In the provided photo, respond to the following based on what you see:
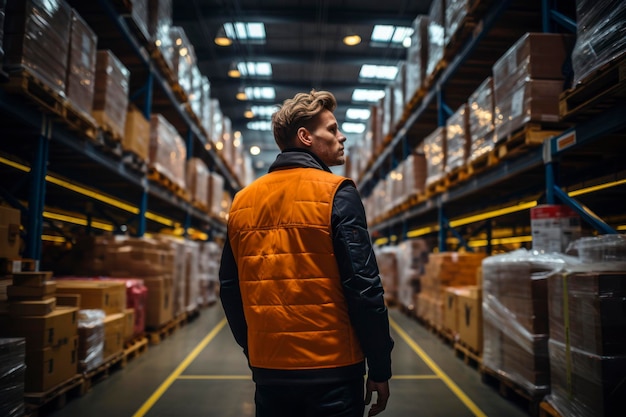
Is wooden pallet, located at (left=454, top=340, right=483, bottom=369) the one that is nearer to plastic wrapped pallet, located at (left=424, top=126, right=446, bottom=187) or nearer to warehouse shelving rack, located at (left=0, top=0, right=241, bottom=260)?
plastic wrapped pallet, located at (left=424, top=126, right=446, bottom=187)

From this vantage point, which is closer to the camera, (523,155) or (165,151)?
(523,155)

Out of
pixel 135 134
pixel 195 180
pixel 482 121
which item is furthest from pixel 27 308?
pixel 195 180

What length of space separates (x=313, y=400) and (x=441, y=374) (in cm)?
371

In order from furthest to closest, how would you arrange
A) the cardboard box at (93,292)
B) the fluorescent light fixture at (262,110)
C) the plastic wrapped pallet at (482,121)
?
the fluorescent light fixture at (262,110)
the plastic wrapped pallet at (482,121)
the cardboard box at (93,292)

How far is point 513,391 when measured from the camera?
161 inches

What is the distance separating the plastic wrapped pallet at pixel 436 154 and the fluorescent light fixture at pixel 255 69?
30.4 ft

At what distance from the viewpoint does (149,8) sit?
6.66m

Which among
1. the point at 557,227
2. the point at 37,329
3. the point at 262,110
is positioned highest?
the point at 262,110

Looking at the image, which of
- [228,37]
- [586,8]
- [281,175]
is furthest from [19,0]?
[228,37]

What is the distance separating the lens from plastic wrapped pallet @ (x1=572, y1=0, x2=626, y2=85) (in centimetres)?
278

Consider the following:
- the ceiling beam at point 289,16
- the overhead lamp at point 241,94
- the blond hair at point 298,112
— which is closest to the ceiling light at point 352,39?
the ceiling beam at point 289,16

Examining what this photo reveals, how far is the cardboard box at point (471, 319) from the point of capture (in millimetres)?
4824

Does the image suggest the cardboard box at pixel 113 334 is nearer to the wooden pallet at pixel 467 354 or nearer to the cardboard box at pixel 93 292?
the cardboard box at pixel 93 292

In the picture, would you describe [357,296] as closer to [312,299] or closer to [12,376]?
[312,299]
